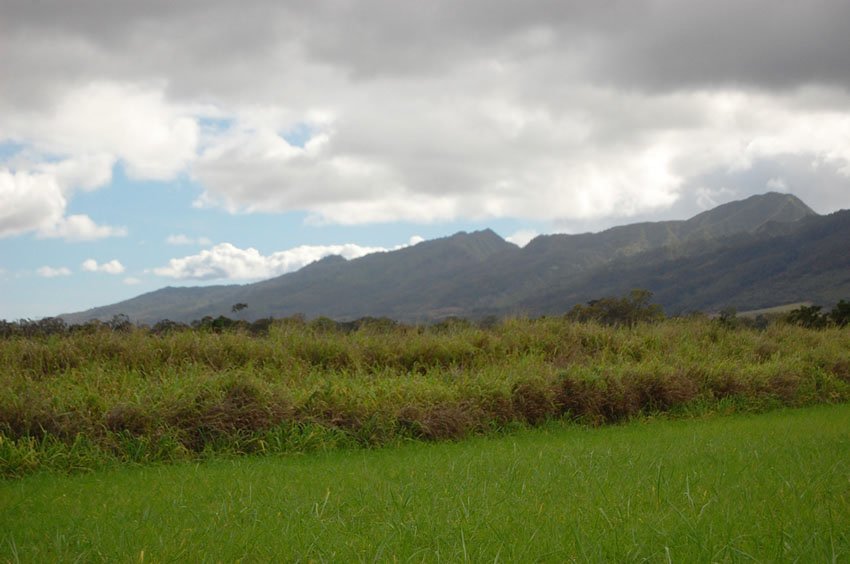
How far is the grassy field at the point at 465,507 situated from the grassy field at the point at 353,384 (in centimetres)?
102

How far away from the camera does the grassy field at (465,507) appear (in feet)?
11.7

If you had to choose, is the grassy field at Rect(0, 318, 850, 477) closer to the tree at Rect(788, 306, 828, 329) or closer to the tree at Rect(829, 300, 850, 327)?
the tree at Rect(788, 306, 828, 329)

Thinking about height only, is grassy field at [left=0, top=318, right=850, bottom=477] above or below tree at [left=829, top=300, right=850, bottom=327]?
above

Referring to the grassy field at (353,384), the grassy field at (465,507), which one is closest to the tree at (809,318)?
the grassy field at (353,384)

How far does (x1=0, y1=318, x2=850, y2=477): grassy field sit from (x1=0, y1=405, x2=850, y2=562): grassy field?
3.36ft

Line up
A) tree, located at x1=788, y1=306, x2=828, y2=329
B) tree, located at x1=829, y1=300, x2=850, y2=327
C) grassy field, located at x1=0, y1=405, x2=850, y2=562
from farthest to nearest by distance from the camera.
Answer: tree, located at x1=829, y1=300, x2=850, y2=327 → tree, located at x1=788, y1=306, x2=828, y2=329 → grassy field, located at x1=0, y1=405, x2=850, y2=562

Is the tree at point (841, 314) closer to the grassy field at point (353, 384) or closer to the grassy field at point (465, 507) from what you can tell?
the grassy field at point (353, 384)

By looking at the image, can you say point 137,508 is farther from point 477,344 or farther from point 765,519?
point 477,344

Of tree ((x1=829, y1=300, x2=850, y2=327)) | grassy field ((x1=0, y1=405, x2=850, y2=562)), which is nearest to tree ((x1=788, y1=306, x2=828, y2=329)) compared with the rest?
tree ((x1=829, y1=300, x2=850, y2=327))

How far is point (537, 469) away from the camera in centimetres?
602

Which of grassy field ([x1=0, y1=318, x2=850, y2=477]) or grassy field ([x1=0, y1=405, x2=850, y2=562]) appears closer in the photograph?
grassy field ([x1=0, y1=405, x2=850, y2=562])

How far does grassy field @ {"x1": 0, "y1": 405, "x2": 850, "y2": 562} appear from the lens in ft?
11.7

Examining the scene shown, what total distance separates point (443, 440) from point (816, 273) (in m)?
149

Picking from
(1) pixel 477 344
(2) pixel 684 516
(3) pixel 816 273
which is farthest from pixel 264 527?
(3) pixel 816 273
